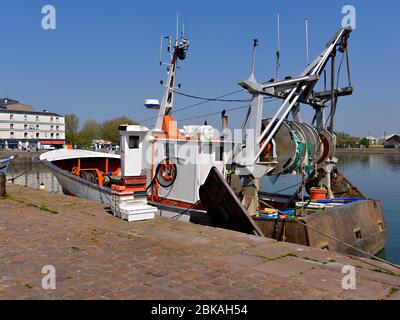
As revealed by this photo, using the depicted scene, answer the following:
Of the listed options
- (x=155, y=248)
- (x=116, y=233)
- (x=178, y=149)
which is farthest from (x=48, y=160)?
(x=155, y=248)

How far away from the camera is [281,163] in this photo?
34.1 ft

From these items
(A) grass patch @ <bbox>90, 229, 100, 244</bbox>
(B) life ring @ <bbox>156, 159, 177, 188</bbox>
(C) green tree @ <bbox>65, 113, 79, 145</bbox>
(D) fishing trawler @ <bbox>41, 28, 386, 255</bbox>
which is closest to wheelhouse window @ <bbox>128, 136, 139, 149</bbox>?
A: (D) fishing trawler @ <bbox>41, 28, 386, 255</bbox>

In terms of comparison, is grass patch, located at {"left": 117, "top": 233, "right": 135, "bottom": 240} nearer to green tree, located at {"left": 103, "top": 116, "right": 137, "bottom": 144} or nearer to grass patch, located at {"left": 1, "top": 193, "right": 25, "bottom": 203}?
grass patch, located at {"left": 1, "top": 193, "right": 25, "bottom": 203}

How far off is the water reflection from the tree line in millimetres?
29784

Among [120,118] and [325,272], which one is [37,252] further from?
[120,118]

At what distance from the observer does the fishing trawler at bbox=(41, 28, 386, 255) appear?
28.7 feet

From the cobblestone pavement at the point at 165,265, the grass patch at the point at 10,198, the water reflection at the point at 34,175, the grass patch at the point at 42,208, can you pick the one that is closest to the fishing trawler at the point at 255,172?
the cobblestone pavement at the point at 165,265

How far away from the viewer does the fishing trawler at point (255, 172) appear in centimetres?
873

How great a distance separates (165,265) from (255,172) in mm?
5014

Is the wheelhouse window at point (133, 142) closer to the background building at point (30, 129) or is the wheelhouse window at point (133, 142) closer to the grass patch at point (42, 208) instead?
the grass patch at point (42, 208)

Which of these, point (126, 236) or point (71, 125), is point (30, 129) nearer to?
point (71, 125)

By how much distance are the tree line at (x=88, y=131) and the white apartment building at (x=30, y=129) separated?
10.2 ft

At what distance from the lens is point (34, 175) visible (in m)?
39.7

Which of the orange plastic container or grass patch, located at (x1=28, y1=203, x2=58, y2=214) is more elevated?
the orange plastic container
